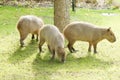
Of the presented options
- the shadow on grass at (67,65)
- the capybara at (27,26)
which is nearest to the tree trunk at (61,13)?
the capybara at (27,26)

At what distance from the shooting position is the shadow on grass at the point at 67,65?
8922mm

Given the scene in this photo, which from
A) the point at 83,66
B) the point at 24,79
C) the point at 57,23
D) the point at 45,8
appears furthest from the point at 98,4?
the point at 24,79

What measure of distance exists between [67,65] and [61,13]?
2.78 meters

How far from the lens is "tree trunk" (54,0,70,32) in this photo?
1165cm

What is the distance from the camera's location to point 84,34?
1036 centimetres

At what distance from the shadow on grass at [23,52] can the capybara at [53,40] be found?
20.0 inches

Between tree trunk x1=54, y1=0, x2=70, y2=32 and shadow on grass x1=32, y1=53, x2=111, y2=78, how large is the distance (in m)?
1.90

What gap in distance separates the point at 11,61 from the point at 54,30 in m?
1.40

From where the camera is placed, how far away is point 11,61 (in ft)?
31.6

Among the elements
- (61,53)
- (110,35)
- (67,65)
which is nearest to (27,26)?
(61,53)

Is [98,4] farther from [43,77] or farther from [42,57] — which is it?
[43,77]

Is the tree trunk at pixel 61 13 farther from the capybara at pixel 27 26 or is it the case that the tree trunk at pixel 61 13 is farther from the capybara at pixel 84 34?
the capybara at pixel 84 34

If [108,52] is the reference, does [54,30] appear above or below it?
above

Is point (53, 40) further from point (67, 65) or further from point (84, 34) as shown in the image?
point (84, 34)
